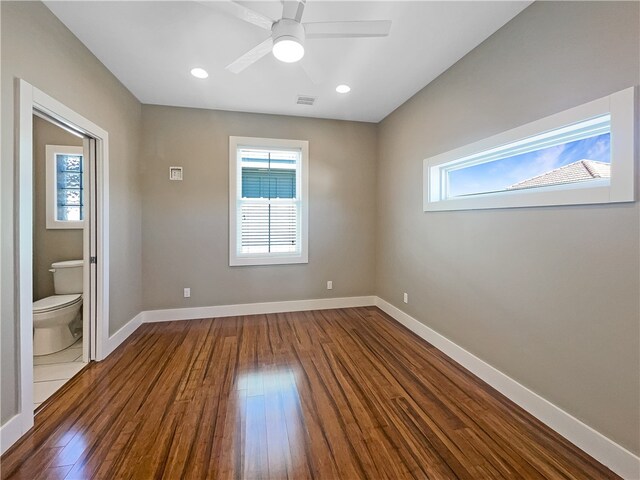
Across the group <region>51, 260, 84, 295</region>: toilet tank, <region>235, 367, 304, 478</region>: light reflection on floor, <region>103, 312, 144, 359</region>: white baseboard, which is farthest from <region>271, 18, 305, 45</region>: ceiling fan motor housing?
<region>51, 260, 84, 295</region>: toilet tank

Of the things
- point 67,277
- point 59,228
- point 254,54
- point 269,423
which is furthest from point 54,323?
point 254,54

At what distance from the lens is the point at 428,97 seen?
2906 millimetres

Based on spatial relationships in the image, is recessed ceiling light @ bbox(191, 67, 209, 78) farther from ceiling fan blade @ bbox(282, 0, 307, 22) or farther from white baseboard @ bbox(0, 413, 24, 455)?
white baseboard @ bbox(0, 413, 24, 455)

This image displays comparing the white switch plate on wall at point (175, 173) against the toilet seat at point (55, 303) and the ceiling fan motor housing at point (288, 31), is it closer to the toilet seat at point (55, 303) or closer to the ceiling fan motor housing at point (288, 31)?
the toilet seat at point (55, 303)

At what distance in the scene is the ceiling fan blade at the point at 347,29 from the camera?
63.8 inches

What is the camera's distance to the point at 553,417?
1.69 meters

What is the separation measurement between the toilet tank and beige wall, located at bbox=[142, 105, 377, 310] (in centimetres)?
64

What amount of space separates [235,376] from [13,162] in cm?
205

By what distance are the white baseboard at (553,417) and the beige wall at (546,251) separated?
0.05 m

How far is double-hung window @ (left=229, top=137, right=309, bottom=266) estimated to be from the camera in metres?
3.66

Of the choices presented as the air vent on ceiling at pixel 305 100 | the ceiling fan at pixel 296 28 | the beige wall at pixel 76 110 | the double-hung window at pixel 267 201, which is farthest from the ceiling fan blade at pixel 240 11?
the double-hung window at pixel 267 201

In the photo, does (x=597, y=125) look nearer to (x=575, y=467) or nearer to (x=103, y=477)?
(x=575, y=467)

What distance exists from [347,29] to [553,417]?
9.03 feet

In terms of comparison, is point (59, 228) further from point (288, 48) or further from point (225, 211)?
point (288, 48)
